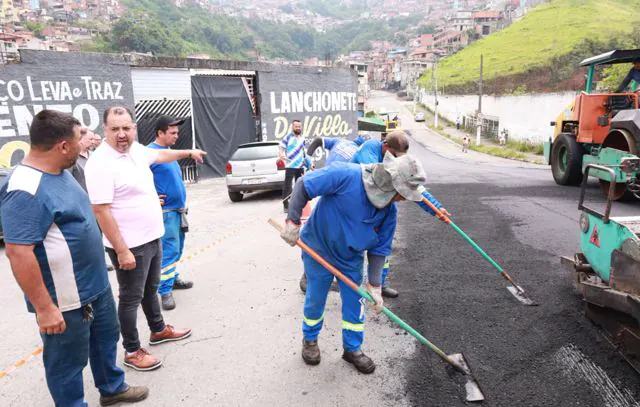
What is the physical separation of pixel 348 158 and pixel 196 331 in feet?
7.87

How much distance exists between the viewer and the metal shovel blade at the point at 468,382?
9.40 ft

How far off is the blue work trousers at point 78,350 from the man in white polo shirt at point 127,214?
40 centimetres

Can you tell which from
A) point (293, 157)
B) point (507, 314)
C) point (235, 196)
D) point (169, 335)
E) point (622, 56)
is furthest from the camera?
point (235, 196)

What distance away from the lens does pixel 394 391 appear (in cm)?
299

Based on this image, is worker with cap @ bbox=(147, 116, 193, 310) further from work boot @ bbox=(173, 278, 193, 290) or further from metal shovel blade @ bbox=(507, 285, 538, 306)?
metal shovel blade @ bbox=(507, 285, 538, 306)

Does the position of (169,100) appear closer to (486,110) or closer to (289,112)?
(289,112)

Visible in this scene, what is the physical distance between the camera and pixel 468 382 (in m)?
3.03

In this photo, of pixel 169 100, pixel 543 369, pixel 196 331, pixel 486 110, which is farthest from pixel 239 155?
pixel 486 110

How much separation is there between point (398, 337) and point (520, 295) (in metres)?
1.50

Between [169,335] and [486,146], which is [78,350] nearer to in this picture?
[169,335]

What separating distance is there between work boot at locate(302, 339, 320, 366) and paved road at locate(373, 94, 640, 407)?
0.71 metres

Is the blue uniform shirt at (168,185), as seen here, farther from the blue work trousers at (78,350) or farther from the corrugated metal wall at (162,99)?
the corrugated metal wall at (162,99)

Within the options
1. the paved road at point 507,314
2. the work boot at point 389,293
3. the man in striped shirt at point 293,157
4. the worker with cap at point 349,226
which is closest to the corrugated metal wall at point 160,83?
the man in striped shirt at point 293,157

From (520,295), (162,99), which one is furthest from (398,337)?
(162,99)
